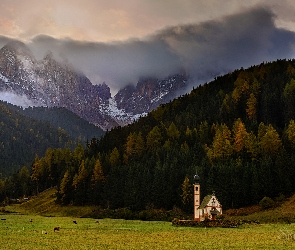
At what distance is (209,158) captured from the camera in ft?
425

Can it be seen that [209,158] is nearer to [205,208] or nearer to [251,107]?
[205,208]

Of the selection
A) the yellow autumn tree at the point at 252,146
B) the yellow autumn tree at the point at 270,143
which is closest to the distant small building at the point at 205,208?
the yellow autumn tree at the point at 252,146

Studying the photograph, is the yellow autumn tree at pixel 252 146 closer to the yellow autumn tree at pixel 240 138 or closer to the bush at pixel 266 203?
the yellow autumn tree at pixel 240 138

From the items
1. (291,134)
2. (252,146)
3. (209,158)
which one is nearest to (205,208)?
(252,146)

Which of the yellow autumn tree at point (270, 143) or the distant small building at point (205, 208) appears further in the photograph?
the yellow autumn tree at point (270, 143)

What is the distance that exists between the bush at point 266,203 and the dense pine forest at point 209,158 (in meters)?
5.53

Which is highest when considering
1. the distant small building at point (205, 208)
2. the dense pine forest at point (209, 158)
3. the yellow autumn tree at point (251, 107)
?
the yellow autumn tree at point (251, 107)

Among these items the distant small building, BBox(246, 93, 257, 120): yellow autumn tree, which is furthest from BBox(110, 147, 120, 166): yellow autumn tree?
the distant small building

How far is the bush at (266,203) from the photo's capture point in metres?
100

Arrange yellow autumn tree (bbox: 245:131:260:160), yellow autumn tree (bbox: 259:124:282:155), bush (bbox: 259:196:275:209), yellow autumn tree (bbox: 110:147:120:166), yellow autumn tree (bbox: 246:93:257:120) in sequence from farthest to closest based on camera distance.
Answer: yellow autumn tree (bbox: 110:147:120:166) → yellow autumn tree (bbox: 246:93:257:120) → yellow autumn tree (bbox: 245:131:260:160) → yellow autumn tree (bbox: 259:124:282:155) → bush (bbox: 259:196:275:209)

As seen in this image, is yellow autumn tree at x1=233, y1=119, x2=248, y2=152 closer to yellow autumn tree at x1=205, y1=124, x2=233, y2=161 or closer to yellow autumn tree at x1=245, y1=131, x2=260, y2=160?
yellow autumn tree at x1=205, y1=124, x2=233, y2=161

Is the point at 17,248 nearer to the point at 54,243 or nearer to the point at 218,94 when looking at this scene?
the point at 54,243

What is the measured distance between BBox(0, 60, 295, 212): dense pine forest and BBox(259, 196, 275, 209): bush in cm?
553

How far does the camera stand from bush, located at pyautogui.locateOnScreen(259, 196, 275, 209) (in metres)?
100
